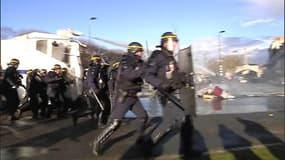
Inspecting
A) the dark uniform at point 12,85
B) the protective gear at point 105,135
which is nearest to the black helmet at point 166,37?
the protective gear at point 105,135

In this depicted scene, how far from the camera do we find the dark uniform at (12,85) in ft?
53.6

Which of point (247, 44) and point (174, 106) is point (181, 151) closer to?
point (174, 106)

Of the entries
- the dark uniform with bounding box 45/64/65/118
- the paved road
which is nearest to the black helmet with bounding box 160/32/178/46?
the paved road

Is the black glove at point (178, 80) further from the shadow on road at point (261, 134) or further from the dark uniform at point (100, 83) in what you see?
the dark uniform at point (100, 83)

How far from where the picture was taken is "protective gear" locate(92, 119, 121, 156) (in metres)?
9.48

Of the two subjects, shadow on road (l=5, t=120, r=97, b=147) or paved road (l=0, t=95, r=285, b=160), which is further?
shadow on road (l=5, t=120, r=97, b=147)

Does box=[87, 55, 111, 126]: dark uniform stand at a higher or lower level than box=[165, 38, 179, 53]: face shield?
lower

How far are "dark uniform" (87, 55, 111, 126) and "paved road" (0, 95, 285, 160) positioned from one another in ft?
1.44

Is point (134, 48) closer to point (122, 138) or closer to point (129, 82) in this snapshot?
point (129, 82)

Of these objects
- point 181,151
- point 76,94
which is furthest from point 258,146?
point 76,94

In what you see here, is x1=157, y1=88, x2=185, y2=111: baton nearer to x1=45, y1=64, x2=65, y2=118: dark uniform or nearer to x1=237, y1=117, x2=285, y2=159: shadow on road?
x1=237, y1=117, x2=285, y2=159: shadow on road

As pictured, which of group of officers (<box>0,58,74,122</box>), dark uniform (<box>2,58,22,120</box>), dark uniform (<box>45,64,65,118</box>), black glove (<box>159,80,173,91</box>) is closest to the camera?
black glove (<box>159,80,173,91</box>)

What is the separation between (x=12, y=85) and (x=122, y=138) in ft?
17.8

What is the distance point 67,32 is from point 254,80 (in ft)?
Answer: 74.6
